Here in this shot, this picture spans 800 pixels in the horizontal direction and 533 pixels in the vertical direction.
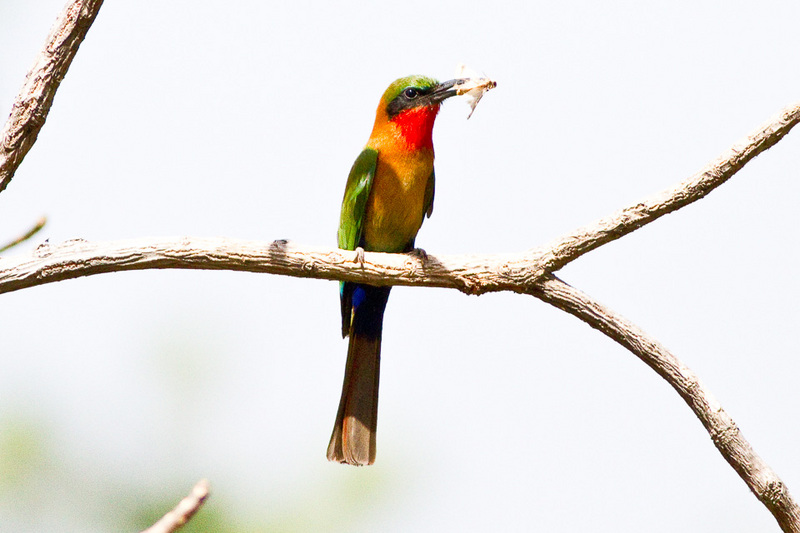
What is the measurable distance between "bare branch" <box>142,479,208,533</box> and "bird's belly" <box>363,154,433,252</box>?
9.94 feet

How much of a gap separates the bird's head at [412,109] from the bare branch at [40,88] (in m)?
2.01

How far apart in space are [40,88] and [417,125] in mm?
2146

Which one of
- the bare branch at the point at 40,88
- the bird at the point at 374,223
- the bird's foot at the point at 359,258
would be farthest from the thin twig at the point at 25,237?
the bird at the point at 374,223

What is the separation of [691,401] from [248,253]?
1432 millimetres

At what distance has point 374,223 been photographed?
4117mm

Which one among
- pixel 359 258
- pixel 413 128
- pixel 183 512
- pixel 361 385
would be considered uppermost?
pixel 413 128

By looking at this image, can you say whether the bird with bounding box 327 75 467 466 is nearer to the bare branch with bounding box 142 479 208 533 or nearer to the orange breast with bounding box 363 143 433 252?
the orange breast with bounding box 363 143 433 252

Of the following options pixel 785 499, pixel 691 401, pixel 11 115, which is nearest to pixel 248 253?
pixel 11 115

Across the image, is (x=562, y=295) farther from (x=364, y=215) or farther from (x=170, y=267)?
(x=364, y=215)

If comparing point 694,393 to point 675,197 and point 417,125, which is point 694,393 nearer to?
point 675,197

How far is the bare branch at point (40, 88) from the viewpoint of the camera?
7.98 feet

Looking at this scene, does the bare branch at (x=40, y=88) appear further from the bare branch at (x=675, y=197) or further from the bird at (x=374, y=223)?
the bird at (x=374, y=223)

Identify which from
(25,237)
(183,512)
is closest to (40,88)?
(25,237)

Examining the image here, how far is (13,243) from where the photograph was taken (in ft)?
6.86
